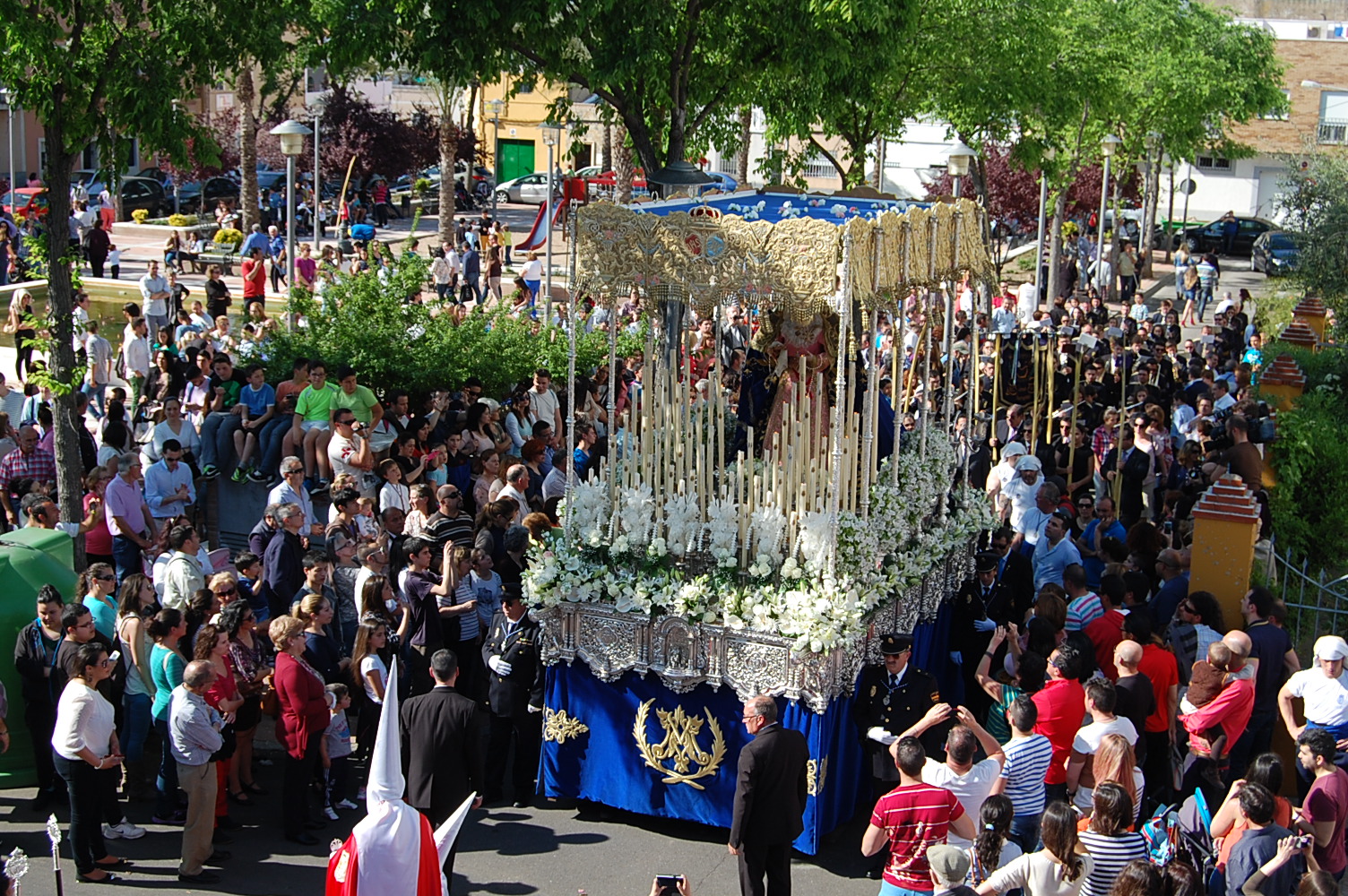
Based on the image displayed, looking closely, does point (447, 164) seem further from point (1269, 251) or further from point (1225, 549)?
point (1225, 549)

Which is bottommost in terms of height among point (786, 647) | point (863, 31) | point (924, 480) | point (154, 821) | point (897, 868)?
point (154, 821)

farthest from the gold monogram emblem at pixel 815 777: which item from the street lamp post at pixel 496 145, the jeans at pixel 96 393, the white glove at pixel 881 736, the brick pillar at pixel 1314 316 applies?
the street lamp post at pixel 496 145

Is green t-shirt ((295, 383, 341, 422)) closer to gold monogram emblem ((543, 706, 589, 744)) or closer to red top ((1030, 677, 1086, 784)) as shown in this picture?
gold monogram emblem ((543, 706, 589, 744))

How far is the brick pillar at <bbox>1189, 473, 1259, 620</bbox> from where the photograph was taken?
9.92 m

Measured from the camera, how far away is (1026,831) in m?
7.54

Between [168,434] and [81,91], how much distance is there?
289 centimetres

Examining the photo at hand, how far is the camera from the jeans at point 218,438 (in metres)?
12.6

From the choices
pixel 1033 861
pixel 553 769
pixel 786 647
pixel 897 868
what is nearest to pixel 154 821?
pixel 553 769

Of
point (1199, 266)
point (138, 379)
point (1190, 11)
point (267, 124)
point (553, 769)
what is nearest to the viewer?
point (553, 769)

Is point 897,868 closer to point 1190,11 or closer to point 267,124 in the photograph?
point 1190,11

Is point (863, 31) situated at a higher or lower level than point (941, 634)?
higher

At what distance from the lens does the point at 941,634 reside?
1017cm

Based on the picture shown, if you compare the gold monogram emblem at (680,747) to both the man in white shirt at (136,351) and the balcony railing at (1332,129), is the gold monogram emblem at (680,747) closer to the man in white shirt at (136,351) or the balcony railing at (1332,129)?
the man in white shirt at (136,351)

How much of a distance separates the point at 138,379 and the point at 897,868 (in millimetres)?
11316
